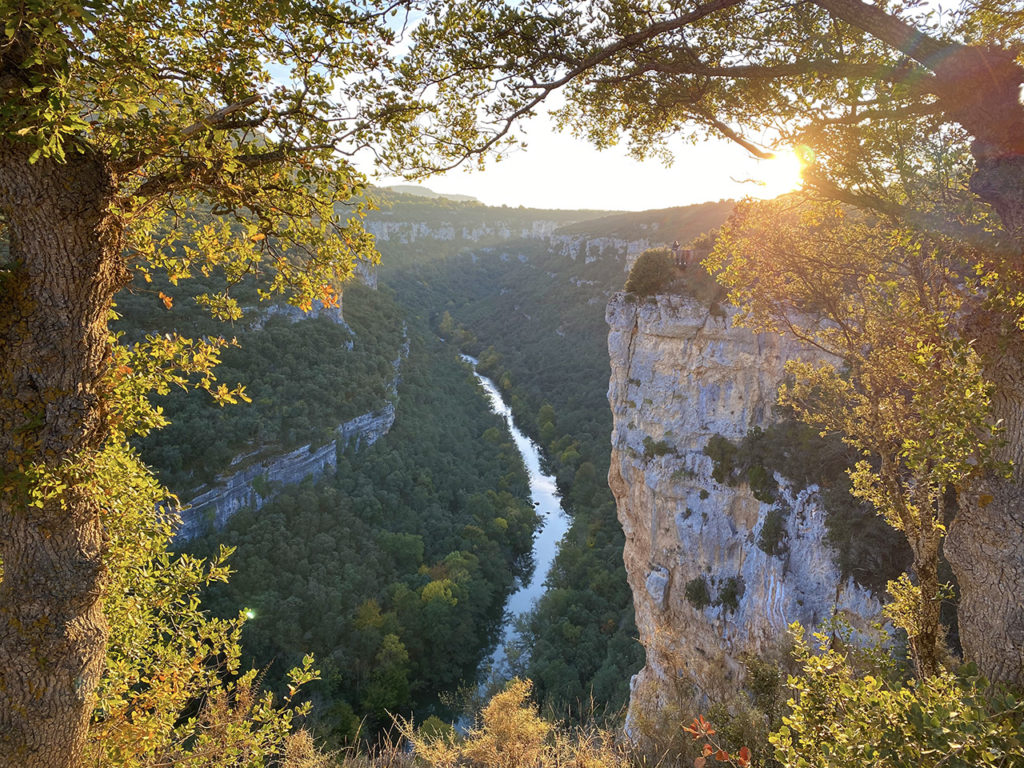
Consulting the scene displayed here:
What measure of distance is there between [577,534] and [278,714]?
29.2 metres

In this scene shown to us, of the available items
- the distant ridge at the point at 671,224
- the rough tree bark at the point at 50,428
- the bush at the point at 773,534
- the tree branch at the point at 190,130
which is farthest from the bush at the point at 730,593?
the distant ridge at the point at 671,224

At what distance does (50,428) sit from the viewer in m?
2.63

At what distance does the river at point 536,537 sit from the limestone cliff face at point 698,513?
10.5 m

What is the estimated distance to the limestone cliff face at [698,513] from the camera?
12781 mm

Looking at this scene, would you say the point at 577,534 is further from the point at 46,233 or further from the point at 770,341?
the point at 46,233

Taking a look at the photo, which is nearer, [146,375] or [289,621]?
[146,375]

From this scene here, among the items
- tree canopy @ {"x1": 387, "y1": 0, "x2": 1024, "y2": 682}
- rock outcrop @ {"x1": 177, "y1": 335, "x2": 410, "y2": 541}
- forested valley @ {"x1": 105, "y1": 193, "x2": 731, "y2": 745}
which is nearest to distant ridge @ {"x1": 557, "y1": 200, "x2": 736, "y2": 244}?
forested valley @ {"x1": 105, "y1": 193, "x2": 731, "y2": 745}

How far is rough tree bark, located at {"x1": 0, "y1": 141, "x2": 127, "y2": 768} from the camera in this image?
2549 millimetres

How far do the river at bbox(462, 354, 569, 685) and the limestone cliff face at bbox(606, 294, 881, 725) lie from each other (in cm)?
1050

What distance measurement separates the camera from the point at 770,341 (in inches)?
568

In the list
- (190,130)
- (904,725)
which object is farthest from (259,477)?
(904,725)

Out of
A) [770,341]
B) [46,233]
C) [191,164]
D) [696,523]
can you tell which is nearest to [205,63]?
[191,164]

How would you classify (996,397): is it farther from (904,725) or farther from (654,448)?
(654,448)

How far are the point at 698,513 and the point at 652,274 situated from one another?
7871mm
